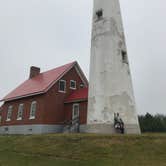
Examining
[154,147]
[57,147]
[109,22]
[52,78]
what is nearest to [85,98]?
[52,78]

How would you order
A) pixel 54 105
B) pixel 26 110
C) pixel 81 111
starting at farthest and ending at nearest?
pixel 26 110
pixel 54 105
pixel 81 111

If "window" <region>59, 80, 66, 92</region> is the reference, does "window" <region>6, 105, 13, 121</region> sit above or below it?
below

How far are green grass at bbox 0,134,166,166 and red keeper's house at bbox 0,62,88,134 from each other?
7.28 m

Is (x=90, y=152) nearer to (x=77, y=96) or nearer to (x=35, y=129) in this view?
(x=77, y=96)

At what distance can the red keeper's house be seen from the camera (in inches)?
898

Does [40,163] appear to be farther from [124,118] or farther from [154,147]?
[124,118]

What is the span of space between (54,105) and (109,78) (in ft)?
28.8

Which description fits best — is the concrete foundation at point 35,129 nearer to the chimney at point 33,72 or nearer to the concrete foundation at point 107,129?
the concrete foundation at point 107,129

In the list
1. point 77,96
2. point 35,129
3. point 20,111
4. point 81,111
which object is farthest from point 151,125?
point 20,111

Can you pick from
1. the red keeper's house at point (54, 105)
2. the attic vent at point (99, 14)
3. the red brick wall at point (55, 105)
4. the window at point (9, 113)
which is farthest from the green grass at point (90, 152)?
the window at point (9, 113)

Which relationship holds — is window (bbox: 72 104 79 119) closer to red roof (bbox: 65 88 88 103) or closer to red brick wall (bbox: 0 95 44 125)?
red roof (bbox: 65 88 88 103)

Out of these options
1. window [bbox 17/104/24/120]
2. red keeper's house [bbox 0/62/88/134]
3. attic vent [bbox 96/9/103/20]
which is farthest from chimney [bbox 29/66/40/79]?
attic vent [bbox 96/9/103/20]

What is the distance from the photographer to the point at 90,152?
12.1m

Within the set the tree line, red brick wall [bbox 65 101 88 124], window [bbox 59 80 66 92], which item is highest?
window [bbox 59 80 66 92]
